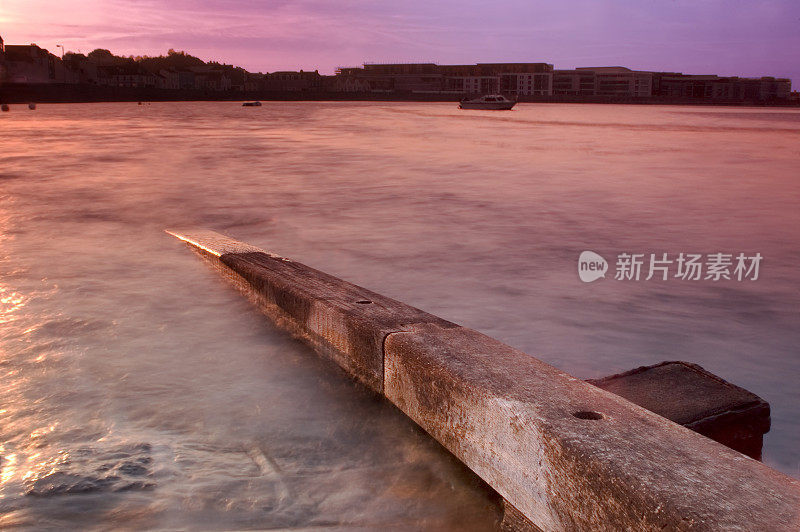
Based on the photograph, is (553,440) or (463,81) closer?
(553,440)

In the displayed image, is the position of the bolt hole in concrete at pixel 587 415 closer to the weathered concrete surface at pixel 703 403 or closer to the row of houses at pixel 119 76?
the weathered concrete surface at pixel 703 403

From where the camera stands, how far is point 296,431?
2.53 meters

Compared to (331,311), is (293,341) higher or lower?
lower

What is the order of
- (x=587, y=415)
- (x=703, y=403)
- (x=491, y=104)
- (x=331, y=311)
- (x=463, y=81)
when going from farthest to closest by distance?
1. (x=463, y=81)
2. (x=491, y=104)
3. (x=331, y=311)
4. (x=703, y=403)
5. (x=587, y=415)

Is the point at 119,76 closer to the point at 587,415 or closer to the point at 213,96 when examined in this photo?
the point at 213,96

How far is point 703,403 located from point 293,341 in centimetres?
189

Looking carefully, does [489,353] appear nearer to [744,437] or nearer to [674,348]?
[744,437]

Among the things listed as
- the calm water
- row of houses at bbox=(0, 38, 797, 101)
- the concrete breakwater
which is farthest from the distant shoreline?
the concrete breakwater

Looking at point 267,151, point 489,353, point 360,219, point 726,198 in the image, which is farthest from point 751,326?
point 267,151

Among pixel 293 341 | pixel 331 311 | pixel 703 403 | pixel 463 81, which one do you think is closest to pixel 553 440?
pixel 703 403

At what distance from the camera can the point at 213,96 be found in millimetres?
113062

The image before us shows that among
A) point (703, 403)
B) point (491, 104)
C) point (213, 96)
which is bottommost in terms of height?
point (703, 403)
